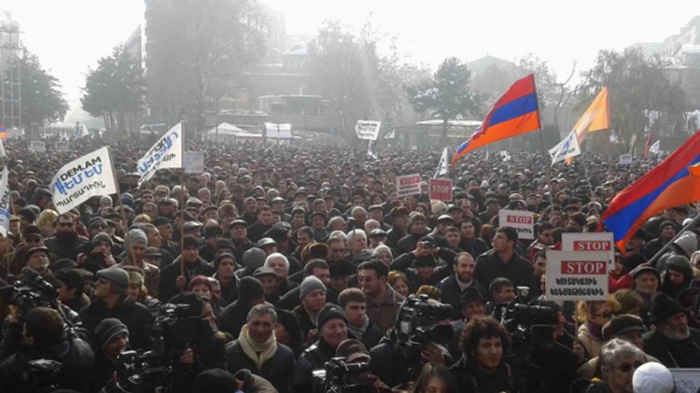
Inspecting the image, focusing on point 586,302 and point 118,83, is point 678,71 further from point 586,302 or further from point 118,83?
point 586,302

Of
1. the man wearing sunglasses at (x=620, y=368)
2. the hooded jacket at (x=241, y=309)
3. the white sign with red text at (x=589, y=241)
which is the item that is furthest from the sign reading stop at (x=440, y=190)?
the man wearing sunglasses at (x=620, y=368)

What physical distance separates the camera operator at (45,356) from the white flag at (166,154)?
8.06 metres

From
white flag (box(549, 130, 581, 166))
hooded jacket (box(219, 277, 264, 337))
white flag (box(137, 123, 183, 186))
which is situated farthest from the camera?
white flag (box(549, 130, 581, 166))

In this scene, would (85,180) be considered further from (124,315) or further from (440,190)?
(440,190)

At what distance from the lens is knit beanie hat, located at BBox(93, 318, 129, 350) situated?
6160mm

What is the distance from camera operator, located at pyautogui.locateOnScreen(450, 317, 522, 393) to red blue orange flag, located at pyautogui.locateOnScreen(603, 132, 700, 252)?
12.5 feet

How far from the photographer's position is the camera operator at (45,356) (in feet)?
16.5

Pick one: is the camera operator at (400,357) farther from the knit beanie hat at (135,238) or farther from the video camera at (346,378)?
the knit beanie hat at (135,238)

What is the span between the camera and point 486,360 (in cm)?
559

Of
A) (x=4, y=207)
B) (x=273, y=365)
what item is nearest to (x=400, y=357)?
(x=273, y=365)

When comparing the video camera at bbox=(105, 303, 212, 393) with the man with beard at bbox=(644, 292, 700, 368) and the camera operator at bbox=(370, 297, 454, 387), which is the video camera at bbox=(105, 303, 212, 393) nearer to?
the camera operator at bbox=(370, 297, 454, 387)

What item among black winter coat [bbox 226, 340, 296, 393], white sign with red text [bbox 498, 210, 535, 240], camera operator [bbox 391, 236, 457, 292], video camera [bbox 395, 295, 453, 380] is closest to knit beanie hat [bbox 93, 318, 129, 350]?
black winter coat [bbox 226, 340, 296, 393]

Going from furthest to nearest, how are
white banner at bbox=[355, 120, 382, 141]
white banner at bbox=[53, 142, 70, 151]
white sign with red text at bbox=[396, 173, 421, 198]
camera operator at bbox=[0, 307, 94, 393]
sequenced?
white banner at bbox=[53, 142, 70, 151] → white banner at bbox=[355, 120, 382, 141] → white sign with red text at bbox=[396, 173, 421, 198] → camera operator at bbox=[0, 307, 94, 393]

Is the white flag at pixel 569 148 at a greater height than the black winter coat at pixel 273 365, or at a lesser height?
greater
